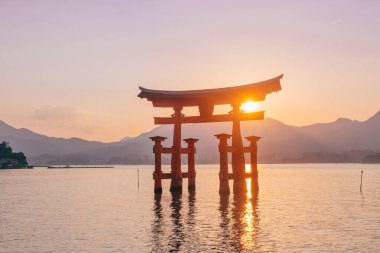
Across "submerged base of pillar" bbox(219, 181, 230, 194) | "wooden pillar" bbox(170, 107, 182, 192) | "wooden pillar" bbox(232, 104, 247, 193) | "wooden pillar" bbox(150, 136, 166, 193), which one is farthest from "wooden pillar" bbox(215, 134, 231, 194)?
"wooden pillar" bbox(150, 136, 166, 193)

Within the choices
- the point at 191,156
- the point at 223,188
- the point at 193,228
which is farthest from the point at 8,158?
the point at 193,228

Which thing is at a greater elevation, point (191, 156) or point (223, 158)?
point (191, 156)

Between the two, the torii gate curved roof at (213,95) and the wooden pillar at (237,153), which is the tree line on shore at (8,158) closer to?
the torii gate curved roof at (213,95)

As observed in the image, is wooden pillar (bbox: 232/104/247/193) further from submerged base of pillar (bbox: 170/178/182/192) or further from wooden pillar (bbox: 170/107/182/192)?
submerged base of pillar (bbox: 170/178/182/192)

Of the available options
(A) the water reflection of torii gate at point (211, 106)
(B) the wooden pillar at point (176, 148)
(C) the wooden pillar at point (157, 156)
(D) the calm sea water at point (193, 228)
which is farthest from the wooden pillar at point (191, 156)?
(D) the calm sea water at point (193, 228)

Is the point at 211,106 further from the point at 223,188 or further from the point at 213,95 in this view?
the point at 223,188

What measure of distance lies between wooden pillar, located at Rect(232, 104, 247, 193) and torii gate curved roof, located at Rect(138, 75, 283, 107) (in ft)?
3.38

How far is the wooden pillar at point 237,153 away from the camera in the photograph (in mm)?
32875

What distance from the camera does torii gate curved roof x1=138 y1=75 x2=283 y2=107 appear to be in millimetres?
31750

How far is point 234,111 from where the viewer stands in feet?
108

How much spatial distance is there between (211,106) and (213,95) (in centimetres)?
114

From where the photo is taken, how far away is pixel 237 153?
33.3m

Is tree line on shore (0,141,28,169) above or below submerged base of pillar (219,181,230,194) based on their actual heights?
above

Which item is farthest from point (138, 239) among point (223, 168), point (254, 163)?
point (254, 163)
